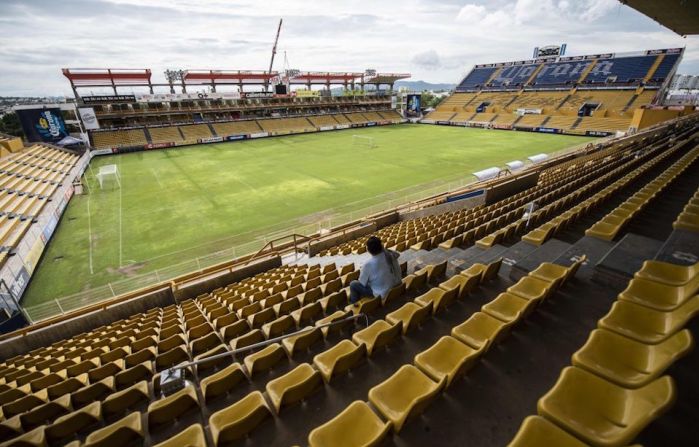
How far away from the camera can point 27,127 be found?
116 feet

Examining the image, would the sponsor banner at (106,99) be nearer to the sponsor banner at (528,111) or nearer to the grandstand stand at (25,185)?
→ the grandstand stand at (25,185)

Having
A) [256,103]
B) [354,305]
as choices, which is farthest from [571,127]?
[354,305]

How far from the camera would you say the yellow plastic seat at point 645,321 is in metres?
3.12

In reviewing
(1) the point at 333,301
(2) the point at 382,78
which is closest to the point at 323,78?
(2) the point at 382,78

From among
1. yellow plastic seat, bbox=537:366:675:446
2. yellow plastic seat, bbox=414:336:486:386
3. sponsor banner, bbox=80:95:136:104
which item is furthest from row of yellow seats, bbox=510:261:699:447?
sponsor banner, bbox=80:95:136:104

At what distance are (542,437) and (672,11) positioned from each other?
23727 millimetres

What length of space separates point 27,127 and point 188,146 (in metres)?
16.8

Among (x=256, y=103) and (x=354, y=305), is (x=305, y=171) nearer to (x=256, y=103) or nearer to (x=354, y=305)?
(x=354, y=305)

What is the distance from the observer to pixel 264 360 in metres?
4.64

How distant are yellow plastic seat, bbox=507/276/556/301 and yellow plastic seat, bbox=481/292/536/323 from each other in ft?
0.35

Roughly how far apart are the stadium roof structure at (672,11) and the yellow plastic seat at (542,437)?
20020mm

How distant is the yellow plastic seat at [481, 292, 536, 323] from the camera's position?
4.35 m

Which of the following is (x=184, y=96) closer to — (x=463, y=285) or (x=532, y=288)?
(x=463, y=285)

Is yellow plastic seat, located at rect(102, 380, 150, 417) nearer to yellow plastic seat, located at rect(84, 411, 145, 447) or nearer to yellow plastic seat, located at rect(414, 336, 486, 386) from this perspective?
yellow plastic seat, located at rect(84, 411, 145, 447)
